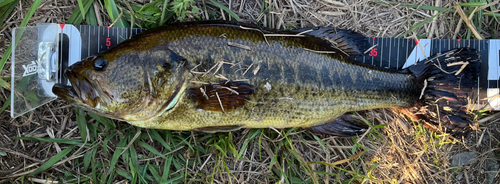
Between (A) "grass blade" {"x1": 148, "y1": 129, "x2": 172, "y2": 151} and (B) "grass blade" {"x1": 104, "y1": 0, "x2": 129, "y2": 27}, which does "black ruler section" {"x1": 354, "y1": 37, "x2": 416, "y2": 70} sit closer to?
(A) "grass blade" {"x1": 148, "y1": 129, "x2": 172, "y2": 151}

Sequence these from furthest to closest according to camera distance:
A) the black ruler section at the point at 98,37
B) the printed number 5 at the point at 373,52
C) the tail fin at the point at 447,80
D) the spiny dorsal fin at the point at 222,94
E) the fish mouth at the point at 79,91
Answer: the printed number 5 at the point at 373,52 → the tail fin at the point at 447,80 → the black ruler section at the point at 98,37 → the spiny dorsal fin at the point at 222,94 → the fish mouth at the point at 79,91

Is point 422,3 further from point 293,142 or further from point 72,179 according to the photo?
point 72,179

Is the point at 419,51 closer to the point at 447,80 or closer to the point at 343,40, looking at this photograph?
the point at 447,80

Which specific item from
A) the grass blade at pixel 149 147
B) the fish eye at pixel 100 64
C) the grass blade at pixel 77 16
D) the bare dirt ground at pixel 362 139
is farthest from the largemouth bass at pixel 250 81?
the grass blade at pixel 77 16

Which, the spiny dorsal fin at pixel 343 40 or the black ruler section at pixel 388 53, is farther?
the black ruler section at pixel 388 53

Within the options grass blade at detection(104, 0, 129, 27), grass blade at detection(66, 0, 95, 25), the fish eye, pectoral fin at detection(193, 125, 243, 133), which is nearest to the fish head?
the fish eye

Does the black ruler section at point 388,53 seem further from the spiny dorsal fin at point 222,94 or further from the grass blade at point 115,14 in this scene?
the grass blade at point 115,14

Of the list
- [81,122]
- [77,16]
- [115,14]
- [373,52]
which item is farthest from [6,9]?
[373,52]
